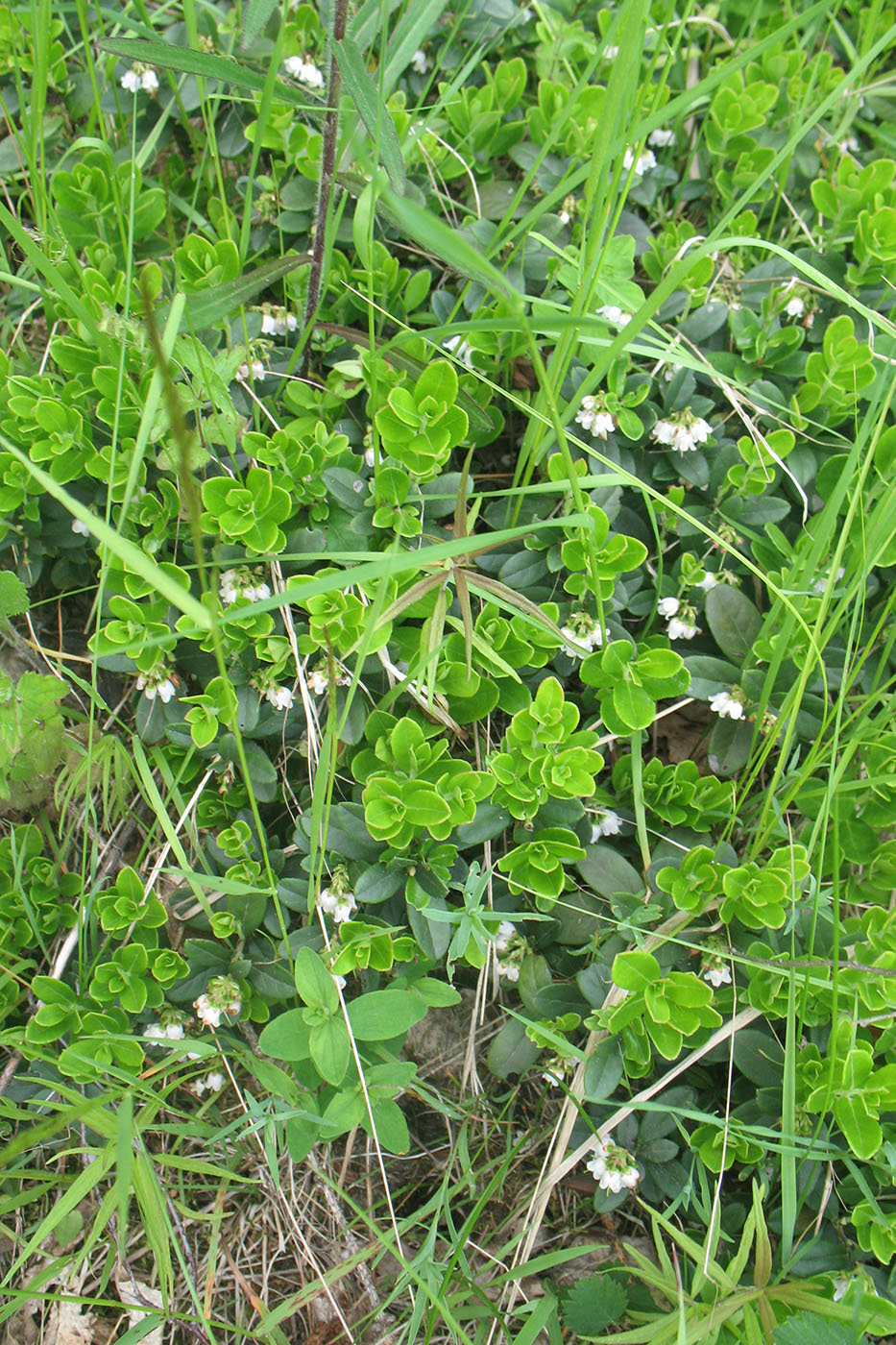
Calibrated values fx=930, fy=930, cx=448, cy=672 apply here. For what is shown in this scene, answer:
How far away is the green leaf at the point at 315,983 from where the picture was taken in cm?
176

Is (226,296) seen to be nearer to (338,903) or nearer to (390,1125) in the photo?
(338,903)

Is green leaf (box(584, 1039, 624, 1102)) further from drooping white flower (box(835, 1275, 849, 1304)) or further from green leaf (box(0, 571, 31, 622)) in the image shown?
green leaf (box(0, 571, 31, 622))

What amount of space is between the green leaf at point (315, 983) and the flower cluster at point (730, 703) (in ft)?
3.38

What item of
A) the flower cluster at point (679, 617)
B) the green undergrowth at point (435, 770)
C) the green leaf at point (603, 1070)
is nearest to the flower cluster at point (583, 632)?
the green undergrowth at point (435, 770)

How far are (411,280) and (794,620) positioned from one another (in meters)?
1.25

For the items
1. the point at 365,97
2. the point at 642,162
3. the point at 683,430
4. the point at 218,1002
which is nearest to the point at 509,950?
the point at 218,1002

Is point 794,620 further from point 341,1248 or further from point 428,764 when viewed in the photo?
point 341,1248

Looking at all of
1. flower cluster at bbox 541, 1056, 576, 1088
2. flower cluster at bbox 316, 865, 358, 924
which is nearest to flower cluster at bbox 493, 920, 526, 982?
flower cluster at bbox 541, 1056, 576, 1088

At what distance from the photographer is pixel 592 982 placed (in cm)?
194

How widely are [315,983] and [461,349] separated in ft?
4.86

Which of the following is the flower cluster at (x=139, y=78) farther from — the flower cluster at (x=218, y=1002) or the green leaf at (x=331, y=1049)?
the green leaf at (x=331, y=1049)

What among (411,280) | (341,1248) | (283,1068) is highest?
(411,280)

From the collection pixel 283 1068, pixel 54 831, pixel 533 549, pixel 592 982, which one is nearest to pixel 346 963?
pixel 283 1068

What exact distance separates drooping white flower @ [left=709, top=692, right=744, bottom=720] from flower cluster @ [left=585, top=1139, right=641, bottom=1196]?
3.09 feet
